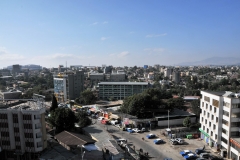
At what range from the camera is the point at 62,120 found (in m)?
30.3

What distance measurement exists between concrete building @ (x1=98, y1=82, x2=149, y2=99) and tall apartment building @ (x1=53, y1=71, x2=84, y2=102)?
8.21 m

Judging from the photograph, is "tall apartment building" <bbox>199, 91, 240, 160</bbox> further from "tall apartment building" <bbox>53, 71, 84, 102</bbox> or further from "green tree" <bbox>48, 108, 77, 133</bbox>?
"tall apartment building" <bbox>53, 71, 84, 102</bbox>

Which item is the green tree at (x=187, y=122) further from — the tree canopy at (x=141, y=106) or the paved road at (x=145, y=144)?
the tree canopy at (x=141, y=106)

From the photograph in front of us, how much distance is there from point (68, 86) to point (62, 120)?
36251 millimetres

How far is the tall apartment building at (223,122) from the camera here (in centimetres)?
2311

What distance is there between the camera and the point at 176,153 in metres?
25.4

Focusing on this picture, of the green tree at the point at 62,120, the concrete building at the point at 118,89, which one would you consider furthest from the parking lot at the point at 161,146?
the concrete building at the point at 118,89

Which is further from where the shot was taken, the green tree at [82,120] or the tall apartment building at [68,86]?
the tall apartment building at [68,86]

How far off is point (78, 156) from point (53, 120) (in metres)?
11.4

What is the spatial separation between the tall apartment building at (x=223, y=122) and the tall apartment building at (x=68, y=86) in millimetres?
47270

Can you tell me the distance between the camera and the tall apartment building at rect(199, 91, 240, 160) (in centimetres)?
2311

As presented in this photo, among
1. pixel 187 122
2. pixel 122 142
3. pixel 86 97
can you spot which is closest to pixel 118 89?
pixel 86 97

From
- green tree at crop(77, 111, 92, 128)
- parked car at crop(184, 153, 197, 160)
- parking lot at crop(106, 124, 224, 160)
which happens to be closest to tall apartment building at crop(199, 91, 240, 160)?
parking lot at crop(106, 124, 224, 160)

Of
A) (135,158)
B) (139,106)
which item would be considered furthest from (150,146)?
(139,106)
